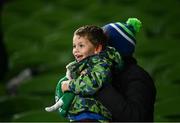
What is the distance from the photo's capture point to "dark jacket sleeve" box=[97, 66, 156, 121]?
59.4 inches

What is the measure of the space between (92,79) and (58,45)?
4131 mm

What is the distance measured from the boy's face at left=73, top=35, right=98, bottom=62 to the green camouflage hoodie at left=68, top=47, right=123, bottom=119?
0.02 metres

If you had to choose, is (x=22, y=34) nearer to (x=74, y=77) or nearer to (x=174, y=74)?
(x=174, y=74)

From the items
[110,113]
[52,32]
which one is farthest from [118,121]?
[52,32]

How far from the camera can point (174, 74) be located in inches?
163

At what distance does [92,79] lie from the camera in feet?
5.04

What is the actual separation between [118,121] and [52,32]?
15.7 ft

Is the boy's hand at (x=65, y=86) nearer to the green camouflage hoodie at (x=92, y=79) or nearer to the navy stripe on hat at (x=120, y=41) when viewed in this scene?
the green camouflage hoodie at (x=92, y=79)

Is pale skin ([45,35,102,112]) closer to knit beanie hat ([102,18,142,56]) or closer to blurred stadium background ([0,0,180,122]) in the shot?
knit beanie hat ([102,18,142,56])

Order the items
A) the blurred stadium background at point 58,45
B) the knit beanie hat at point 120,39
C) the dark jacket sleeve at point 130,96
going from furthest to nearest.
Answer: the blurred stadium background at point 58,45, the knit beanie hat at point 120,39, the dark jacket sleeve at point 130,96

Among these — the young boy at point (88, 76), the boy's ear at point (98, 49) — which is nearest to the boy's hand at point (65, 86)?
the young boy at point (88, 76)

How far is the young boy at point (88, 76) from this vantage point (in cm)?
153

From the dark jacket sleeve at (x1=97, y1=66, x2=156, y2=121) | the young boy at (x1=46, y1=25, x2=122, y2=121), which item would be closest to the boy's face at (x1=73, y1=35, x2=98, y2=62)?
the young boy at (x1=46, y1=25, x2=122, y2=121)

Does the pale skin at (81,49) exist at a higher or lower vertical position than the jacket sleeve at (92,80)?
higher
